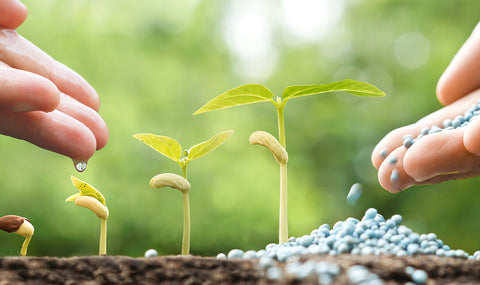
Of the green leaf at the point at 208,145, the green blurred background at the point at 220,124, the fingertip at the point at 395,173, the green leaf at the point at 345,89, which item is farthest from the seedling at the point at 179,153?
the green blurred background at the point at 220,124

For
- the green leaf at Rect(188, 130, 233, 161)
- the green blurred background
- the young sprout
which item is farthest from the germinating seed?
the green blurred background

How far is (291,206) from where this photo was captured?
8.80ft

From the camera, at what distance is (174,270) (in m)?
0.40

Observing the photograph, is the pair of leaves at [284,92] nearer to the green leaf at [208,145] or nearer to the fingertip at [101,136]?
the green leaf at [208,145]

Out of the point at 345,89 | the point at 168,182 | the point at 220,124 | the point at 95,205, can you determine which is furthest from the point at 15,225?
the point at 220,124

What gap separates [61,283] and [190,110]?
7.56 feet

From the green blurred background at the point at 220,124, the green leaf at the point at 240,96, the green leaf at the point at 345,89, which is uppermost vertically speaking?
the green blurred background at the point at 220,124

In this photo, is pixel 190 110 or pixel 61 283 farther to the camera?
pixel 190 110

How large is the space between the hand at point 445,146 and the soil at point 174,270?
15cm

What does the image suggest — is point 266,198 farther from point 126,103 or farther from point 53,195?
point 53,195

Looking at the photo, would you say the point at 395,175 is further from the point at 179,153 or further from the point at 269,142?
the point at 179,153

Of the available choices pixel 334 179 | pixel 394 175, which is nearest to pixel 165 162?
pixel 334 179

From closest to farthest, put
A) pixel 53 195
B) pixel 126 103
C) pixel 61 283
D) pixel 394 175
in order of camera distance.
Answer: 1. pixel 61 283
2. pixel 394 175
3. pixel 53 195
4. pixel 126 103

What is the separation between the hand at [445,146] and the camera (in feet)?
1.70
